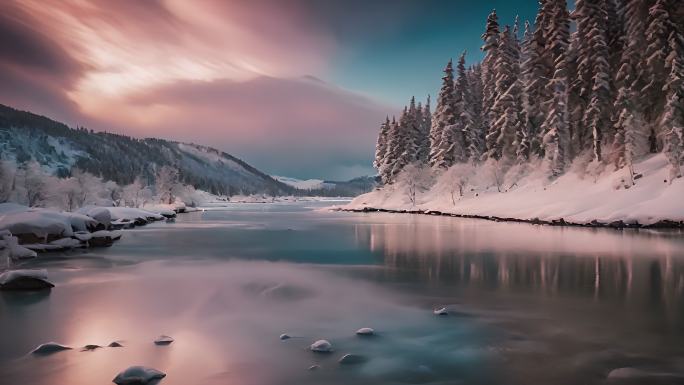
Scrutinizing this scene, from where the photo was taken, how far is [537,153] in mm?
58219

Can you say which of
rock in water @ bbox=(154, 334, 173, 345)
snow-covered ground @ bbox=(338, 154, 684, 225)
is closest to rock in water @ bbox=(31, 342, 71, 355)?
rock in water @ bbox=(154, 334, 173, 345)

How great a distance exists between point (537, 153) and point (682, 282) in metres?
46.8

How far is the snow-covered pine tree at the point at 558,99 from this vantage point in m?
50.4

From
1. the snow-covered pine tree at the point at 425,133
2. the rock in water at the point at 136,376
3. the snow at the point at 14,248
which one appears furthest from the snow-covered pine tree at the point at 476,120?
the rock in water at the point at 136,376

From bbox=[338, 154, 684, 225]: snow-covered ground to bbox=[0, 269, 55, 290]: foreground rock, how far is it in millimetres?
36126

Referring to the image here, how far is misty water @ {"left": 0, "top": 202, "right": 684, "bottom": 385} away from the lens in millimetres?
7293

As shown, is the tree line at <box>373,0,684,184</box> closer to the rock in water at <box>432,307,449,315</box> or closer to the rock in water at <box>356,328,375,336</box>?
the rock in water at <box>432,307,449,315</box>

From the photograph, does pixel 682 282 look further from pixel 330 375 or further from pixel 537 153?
pixel 537 153

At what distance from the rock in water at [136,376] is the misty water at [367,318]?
0.27 metres

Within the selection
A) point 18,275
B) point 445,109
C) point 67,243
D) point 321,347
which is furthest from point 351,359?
point 445,109

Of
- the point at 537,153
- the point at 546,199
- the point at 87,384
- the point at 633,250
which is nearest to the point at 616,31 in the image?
the point at 537,153

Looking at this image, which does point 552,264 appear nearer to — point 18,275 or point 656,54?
point 18,275

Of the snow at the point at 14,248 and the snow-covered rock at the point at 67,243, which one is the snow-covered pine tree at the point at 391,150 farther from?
the snow at the point at 14,248

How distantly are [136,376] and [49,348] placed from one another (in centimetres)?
285
